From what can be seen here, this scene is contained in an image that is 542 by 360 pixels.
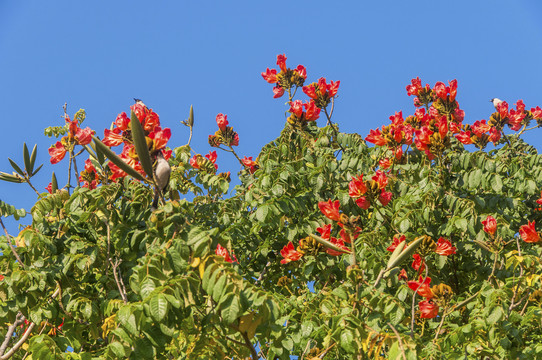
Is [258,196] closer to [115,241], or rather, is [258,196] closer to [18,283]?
[115,241]

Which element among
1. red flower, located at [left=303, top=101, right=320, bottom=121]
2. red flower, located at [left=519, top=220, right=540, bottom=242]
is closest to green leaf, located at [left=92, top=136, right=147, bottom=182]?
red flower, located at [left=519, top=220, right=540, bottom=242]

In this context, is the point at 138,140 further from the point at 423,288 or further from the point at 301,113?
the point at 301,113

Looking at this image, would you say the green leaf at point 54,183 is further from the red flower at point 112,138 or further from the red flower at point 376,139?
the red flower at point 376,139

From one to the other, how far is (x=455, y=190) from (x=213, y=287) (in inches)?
114

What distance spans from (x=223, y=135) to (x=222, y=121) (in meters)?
0.13

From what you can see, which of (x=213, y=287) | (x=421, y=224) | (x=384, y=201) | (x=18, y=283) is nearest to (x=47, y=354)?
(x=18, y=283)

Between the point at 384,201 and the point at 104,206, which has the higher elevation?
the point at 384,201

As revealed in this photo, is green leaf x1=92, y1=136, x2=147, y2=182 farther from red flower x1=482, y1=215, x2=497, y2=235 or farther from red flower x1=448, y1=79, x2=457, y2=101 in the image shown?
red flower x1=448, y1=79, x2=457, y2=101

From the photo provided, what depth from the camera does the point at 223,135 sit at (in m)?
5.99

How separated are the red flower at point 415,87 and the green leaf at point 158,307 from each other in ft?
14.5

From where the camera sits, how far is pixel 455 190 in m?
4.88

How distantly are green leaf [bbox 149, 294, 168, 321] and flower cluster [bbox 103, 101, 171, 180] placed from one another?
0.64 meters

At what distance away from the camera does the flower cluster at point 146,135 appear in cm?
274

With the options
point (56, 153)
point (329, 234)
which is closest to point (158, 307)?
point (329, 234)
